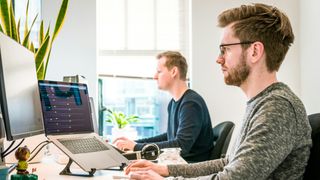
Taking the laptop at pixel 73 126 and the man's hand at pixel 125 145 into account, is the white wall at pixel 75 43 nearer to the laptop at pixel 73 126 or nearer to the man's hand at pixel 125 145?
the man's hand at pixel 125 145

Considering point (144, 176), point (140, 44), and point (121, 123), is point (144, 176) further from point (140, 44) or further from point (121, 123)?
point (140, 44)

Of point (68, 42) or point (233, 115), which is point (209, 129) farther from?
point (68, 42)

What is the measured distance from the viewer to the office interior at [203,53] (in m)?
3.46

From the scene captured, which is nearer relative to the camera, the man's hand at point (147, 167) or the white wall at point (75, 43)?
the man's hand at point (147, 167)

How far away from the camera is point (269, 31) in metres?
1.33

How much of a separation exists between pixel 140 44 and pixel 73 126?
2068 millimetres

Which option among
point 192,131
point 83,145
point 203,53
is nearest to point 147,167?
point 83,145

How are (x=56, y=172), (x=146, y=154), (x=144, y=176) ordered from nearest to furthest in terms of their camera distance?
(x=144, y=176) → (x=56, y=172) → (x=146, y=154)

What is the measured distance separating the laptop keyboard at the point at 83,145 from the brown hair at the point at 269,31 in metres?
0.83

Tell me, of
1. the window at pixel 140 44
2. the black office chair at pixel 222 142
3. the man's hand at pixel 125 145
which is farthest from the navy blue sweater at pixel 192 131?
the window at pixel 140 44

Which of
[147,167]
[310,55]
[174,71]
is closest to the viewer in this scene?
[147,167]

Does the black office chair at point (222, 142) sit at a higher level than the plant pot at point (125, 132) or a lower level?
higher

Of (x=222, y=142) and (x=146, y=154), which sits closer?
(x=146, y=154)

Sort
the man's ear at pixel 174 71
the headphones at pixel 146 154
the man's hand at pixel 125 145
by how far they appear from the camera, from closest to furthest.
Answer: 1. the headphones at pixel 146 154
2. the man's hand at pixel 125 145
3. the man's ear at pixel 174 71
